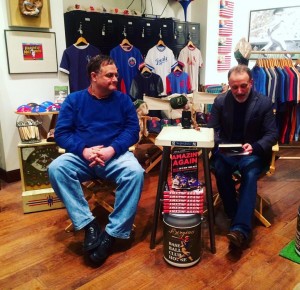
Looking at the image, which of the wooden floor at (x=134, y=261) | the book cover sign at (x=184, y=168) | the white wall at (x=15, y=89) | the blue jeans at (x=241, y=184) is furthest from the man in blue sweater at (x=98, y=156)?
the white wall at (x=15, y=89)

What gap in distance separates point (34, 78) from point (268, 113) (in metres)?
2.26

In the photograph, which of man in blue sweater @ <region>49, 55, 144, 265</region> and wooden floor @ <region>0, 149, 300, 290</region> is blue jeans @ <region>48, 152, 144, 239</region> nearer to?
man in blue sweater @ <region>49, 55, 144, 265</region>

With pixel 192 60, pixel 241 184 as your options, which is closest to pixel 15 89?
pixel 241 184

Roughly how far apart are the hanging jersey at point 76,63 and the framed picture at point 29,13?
13.9 inches

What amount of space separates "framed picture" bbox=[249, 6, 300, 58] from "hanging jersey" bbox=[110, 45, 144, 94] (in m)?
2.30

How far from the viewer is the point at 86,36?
3588mm

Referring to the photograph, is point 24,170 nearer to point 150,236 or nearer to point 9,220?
point 9,220

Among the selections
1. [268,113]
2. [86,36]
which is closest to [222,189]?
[268,113]

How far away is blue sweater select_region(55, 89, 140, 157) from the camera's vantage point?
211cm

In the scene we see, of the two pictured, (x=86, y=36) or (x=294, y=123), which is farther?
(x=86, y=36)

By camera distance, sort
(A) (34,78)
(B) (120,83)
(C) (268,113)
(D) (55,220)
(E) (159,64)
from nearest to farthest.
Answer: (C) (268,113) < (D) (55,220) < (A) (34,78) < (B) (120,83) < (E) (159,64)

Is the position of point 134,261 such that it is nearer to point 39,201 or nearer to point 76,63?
point 39,201

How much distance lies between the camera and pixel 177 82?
4.36 metres

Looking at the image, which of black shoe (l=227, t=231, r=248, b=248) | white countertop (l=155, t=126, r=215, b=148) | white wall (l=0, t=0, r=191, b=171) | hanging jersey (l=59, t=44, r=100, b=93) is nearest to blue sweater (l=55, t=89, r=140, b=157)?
white countertop (l=155, t=126, r=215, b=148)
